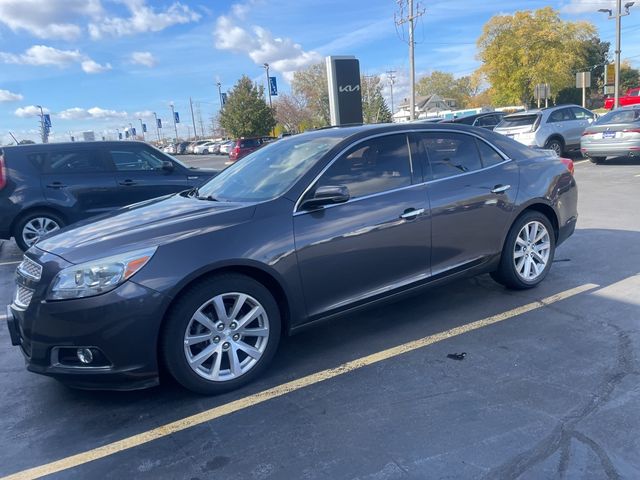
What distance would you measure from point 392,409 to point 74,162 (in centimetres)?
688

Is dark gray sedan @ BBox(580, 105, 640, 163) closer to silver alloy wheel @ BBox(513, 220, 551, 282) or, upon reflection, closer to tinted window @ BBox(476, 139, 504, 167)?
silver alloy wheel @ BBox(513, 220, 551, 282)

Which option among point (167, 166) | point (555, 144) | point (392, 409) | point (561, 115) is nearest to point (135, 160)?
point (167, 166)

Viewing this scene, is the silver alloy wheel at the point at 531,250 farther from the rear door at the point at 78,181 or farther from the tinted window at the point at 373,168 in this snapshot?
the rear door at the point at 78,181

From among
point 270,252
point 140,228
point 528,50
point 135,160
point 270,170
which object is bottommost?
point 270,252

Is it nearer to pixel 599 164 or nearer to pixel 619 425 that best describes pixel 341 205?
pixel 619 425

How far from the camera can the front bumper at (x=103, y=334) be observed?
296 centimetres

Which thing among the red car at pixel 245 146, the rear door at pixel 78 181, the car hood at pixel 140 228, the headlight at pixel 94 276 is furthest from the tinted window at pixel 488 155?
the red car at pixel 245 146

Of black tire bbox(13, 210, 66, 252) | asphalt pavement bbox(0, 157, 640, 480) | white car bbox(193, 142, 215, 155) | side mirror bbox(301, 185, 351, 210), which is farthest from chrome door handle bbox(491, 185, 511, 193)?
white car bbox(193, 142, 215, 155)

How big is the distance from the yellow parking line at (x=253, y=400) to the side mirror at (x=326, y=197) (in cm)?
113

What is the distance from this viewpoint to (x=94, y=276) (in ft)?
9.86

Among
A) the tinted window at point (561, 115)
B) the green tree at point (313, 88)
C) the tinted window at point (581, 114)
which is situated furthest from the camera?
the green tree at point (313, 88)

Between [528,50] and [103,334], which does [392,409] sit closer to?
[103,334]

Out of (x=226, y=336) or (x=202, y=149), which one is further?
(x=202, y=149)

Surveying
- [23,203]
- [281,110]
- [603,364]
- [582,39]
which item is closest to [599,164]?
[603,364]
